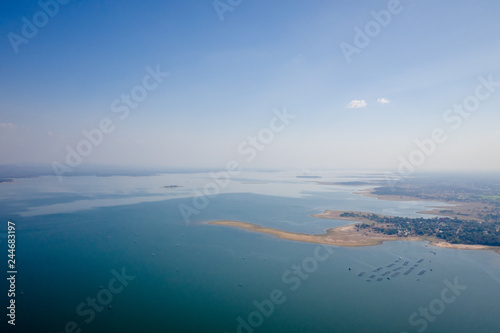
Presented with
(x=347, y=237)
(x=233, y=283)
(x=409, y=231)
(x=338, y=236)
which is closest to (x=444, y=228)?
(x=409, y=231)

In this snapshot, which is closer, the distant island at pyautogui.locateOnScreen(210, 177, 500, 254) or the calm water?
the calm water

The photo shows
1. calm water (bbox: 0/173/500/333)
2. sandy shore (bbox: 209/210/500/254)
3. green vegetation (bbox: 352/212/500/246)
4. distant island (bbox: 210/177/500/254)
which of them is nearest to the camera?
calm water (bbox: 0/173/500/333)

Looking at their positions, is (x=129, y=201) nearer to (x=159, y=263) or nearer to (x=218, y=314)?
(x=159, y=263)

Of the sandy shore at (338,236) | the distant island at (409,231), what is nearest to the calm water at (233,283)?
the sandy shore at (338,236)

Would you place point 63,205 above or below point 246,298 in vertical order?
above

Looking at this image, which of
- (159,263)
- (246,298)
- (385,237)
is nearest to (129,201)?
(159,263)

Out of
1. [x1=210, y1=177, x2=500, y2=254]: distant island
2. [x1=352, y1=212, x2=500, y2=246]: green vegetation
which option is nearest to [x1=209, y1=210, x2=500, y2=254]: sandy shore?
[x1=210, y1=177, x2=500, y2=254]: distant island

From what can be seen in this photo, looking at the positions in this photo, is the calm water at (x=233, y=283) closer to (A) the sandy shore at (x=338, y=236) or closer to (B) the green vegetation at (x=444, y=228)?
(A) the sandy shore at (x=338, y=236)

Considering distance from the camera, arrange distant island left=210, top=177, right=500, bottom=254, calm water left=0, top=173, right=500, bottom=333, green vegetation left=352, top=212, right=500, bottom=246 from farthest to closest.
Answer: green vegetation left=352, top=212, right=500, bottom=246, distant island left=210, top=177, right=500, bottom=254, calm water left=0, top=173, right=500, bottom=333

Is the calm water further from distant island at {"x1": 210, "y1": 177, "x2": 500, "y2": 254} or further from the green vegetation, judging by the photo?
the green vegetation

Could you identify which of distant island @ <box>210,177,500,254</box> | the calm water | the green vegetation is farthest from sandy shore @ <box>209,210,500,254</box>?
the calm water
